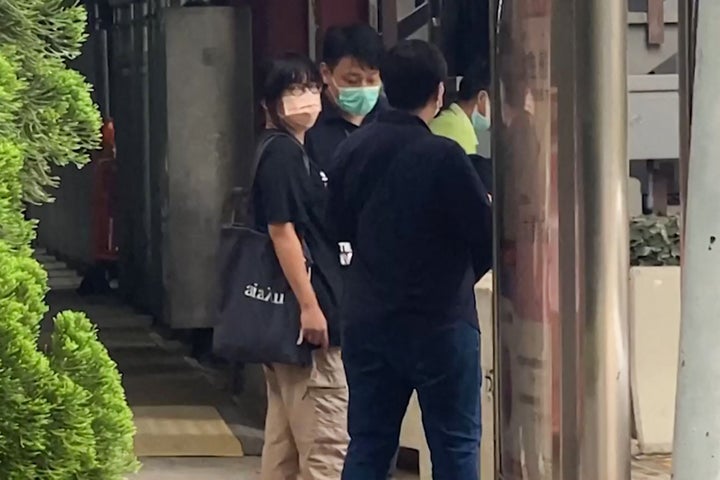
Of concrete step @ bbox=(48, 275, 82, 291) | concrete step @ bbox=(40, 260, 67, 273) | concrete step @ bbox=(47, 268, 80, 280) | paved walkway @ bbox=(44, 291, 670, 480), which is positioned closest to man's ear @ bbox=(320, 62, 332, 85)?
paved walkway @ bbox=(44, 291, 670, 480)

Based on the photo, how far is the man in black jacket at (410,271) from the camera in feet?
13.6

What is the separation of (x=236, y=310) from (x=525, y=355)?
165cm

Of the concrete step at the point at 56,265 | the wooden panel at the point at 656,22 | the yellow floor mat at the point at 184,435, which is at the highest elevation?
the wooden panel at the point at 656,22

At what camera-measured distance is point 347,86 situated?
5.27 metres

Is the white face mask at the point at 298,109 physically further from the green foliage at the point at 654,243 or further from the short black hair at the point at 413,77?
the green foliage at the point at 654,243

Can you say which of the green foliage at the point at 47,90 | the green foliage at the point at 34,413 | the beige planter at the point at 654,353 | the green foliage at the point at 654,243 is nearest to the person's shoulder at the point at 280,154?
the green foliage at the point at 47,90

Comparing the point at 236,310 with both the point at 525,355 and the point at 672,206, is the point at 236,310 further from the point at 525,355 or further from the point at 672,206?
the point at 672,206

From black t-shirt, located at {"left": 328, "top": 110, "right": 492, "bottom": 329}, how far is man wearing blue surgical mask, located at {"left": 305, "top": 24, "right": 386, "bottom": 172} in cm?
74

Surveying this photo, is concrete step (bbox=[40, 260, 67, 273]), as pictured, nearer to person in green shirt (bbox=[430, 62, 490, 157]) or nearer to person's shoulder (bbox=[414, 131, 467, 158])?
person in green shirt (bbox=[430, 62, 490, 157])

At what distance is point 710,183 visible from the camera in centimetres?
220

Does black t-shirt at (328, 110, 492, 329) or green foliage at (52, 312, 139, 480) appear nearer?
green foliage at (52, 312, 139, 480)

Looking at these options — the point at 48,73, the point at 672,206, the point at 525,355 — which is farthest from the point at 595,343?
the point at 672,206

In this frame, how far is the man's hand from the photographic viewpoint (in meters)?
4.66

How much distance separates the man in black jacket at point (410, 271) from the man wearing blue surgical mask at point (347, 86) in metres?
0.67
